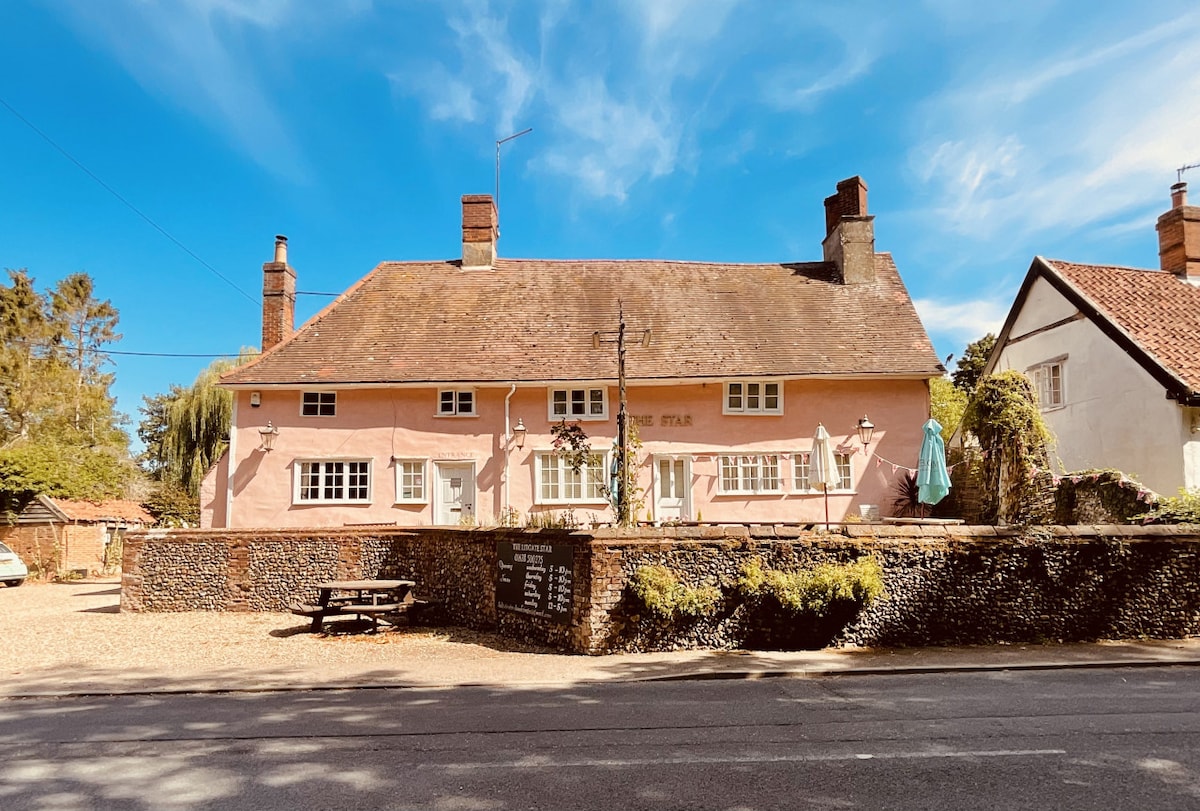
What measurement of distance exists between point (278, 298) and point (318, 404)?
456 cm

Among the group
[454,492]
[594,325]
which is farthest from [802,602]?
[594,325]

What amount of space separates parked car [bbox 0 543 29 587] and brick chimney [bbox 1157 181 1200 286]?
3504 centimetres

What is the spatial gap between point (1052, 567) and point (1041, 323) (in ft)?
43.9

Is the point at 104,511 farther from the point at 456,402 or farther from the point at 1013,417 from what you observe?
the point at 1013,417

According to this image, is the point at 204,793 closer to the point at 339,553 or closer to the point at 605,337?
the point at 339,553

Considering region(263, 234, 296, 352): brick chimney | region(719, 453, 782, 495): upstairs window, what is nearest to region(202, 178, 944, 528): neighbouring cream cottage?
region(719, 453, 782, 495): upstairs window

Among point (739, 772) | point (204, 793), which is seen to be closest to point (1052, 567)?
point (739, 772)

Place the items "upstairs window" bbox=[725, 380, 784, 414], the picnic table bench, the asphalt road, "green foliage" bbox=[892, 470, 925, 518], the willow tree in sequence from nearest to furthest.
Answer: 1. the asphalt road
2. the picnic table bench
3. "green foliage" bbox=[892, 470, 925, 518]
4. "upstairs window" bbox=[725, 380, 784, 414]
5. the willow tree

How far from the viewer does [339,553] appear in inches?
614

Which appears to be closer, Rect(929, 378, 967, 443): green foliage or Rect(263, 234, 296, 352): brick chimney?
Rect(263, 234, 296, 352): brick chimney

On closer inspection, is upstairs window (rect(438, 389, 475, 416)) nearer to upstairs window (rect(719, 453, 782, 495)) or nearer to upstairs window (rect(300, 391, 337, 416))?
upstairs window (rect(300, 391, 337, 416))

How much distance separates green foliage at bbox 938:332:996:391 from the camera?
130ft

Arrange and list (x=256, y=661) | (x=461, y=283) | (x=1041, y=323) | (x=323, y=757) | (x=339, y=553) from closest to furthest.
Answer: (x=323, y=757), (x=256, y=661), (x=339, y=553), (x=1041, y=323), (x=461, y=283)

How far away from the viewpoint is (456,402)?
2144cm
